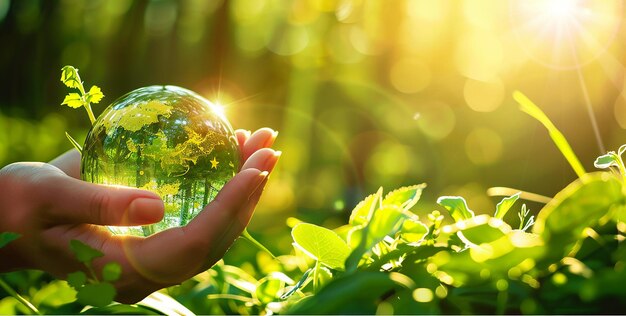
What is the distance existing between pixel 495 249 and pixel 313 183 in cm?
669

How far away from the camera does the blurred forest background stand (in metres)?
7.77

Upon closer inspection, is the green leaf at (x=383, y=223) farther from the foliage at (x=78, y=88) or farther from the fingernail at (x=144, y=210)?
the foliage at (x=78, y=88)

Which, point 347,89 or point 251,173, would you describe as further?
point 347,89

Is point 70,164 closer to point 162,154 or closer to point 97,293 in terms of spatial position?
point 162,154

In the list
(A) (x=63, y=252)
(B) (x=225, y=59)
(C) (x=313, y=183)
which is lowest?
(C) (x=313, y=183)

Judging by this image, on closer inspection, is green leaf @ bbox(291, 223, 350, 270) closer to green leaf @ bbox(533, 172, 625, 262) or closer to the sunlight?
green leaf @ bbox(533, 172, 625, 262)

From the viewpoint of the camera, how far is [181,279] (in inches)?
67.4

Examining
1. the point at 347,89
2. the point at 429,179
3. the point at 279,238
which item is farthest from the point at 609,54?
the point at 279,238

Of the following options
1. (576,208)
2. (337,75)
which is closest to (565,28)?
(337,75)

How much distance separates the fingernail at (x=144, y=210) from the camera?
148 centimetres

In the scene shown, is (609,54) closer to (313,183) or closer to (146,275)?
(313,183)

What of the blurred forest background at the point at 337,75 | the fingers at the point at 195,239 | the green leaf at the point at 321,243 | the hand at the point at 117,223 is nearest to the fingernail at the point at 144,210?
the hand at the point at 117,223

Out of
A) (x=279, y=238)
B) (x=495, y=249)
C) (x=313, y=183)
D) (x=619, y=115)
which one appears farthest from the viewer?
(x=313, y=183)

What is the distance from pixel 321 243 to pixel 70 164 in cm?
153
